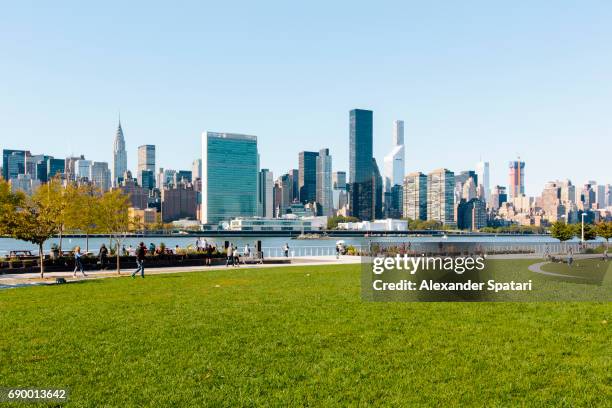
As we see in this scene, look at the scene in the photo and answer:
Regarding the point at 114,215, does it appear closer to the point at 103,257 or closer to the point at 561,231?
the point at 103,257

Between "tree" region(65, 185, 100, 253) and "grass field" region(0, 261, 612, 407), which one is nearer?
"grass field" region(0, 261, 612, 407)

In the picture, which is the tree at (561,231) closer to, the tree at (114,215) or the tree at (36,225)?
the tree at (114,215)

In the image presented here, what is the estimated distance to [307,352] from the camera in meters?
10.7

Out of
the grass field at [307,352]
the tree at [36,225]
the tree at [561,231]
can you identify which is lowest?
the grass field at [307,352]

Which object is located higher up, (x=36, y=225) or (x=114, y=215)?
(x=114, y=215)

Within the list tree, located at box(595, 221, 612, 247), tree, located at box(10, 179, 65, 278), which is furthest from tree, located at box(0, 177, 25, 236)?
tree, located at box(595, 221, 612, 247)

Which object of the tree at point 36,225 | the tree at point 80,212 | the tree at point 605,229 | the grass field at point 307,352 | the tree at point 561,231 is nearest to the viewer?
the grass field at point 307,352

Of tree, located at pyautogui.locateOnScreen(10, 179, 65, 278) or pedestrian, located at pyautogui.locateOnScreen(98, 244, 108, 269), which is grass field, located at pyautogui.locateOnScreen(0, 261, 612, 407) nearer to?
tree, located at pyautogui.locateOnScreen(10, 179, 65, 278)

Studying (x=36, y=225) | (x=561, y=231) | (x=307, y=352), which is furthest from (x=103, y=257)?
(x=561, y=231)

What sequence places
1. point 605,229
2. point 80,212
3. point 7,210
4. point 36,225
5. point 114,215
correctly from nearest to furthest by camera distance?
point 36,225
point 7,210
point 114,215
point 80,212
point 605,229

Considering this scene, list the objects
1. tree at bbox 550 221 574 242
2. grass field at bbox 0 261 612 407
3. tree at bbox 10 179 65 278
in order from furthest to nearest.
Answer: tree at bbox 550 221 574 242
tree at bbox 10 179 65 278
grass field at bbox 0 261 612 407

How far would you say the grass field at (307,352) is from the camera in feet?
27.2

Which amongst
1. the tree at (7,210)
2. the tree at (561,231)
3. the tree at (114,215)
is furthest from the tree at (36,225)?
the tree at (561,231)

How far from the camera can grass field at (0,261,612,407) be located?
27.2ft
